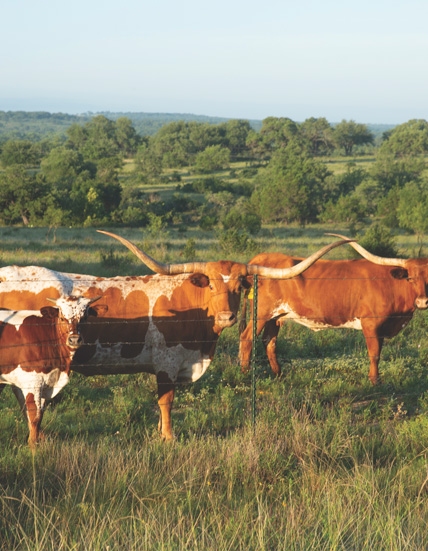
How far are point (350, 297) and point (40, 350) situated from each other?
445cm

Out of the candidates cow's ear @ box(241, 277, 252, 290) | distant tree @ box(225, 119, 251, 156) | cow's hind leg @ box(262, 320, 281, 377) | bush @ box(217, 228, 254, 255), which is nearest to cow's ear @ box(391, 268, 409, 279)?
cow's hind leg @ box(262, 320, 281, 377)

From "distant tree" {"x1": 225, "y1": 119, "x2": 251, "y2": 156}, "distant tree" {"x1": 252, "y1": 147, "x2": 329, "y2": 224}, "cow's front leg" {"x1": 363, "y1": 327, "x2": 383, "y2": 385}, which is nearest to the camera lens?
"cow's front leg" {"x1": 363, "y1": 327, "x2": 383, "y2": 385}

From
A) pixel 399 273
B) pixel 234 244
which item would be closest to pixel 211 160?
pixel 234 244

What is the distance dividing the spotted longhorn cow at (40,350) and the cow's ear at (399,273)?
4.26 meters

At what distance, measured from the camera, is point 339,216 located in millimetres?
50500

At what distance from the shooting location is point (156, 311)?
20.3 feet

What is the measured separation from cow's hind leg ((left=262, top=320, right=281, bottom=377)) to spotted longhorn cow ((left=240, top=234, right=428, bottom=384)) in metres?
0.01

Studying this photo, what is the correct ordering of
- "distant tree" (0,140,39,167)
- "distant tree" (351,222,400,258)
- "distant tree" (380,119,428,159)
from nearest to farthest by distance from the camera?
1. "distant tree" (351,222,400,258)
2. "distant tree" (0,140,39,167)
3. "distant tree" (380,119,428,159)

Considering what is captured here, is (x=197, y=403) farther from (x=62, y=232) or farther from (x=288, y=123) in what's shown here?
(x=288, y=123)

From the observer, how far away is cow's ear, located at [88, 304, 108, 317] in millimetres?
5437

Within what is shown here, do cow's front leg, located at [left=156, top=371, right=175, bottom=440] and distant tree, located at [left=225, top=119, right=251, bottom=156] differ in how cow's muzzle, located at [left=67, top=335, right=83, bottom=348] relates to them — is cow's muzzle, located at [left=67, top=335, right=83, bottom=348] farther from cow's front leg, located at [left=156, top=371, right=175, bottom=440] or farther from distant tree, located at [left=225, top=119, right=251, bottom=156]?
distant tree, located at [left=225, top=119, right=251, bottom=156]

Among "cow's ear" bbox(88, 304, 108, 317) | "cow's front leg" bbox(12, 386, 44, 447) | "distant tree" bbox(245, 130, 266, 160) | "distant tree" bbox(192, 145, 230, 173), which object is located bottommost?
"cow's front leg" bbox(12, 386, 44, 447)

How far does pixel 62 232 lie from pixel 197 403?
→ 2780cm

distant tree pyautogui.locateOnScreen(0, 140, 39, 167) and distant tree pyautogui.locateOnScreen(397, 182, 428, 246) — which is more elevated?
distant tree pyautogui.locateOnScreen(0, 140, 39, 167)
